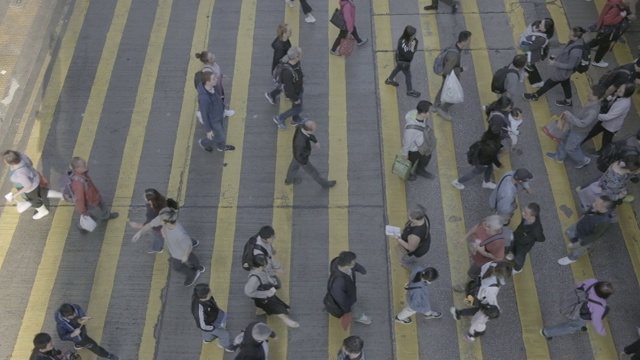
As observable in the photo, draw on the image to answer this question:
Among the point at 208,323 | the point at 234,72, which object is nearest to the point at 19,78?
the point at 234,72

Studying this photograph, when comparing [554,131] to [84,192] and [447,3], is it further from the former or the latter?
[84,192]

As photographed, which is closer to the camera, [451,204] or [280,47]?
[451,204]

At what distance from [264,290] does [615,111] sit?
241 inches

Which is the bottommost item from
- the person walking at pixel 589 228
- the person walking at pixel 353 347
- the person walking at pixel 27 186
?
the person walking at pixel 353 347

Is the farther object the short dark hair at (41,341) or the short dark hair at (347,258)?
the short dark hair at (347,258)

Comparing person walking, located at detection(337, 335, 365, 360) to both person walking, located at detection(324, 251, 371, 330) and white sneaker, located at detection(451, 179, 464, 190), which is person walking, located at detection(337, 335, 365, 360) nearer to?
person walking, located at detection(324, 251, 371, 330)

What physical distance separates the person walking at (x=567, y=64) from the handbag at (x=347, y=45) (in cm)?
376

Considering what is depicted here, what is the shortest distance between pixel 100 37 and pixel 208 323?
7.83 m

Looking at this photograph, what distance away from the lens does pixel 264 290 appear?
658 centimetres

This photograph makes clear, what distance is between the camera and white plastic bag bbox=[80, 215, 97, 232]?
8188 millimetres

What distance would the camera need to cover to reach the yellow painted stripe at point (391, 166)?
24.7 feet

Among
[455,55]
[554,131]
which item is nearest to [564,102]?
[554,131]

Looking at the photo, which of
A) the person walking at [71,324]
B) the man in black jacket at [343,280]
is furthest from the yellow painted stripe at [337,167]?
the person walking at [71,324]

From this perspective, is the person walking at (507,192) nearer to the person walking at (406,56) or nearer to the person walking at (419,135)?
the person walking at (419,135)
